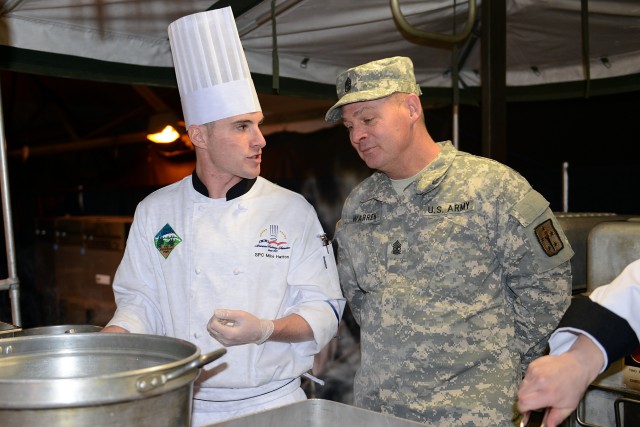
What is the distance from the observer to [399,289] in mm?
2096

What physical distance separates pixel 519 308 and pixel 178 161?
4.78 metres

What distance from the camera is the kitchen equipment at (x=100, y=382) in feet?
3.13

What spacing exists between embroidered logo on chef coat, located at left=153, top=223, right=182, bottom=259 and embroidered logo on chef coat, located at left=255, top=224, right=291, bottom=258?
0.23 metres

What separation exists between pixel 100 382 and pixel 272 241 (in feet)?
3.30

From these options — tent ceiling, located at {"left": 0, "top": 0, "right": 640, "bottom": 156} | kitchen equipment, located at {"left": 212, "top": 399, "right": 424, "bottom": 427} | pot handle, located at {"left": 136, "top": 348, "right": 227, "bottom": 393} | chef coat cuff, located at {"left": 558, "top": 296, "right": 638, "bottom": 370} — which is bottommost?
kitchen equipment, located at {"left": 212, "top": 399, "right": 424, "bottom": 427}

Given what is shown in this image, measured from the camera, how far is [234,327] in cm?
152

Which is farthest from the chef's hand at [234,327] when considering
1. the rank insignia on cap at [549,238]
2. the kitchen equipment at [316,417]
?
the rank insignia on cap at [549,238]

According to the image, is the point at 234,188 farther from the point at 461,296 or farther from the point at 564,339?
the point at 564,339

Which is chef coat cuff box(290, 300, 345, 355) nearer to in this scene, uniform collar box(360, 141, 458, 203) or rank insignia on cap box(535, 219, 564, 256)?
uniform collar box(360, 141, 458, 203)

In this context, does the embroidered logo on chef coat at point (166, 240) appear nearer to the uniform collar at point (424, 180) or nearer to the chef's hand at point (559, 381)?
the uniform collar at point (424, 180)

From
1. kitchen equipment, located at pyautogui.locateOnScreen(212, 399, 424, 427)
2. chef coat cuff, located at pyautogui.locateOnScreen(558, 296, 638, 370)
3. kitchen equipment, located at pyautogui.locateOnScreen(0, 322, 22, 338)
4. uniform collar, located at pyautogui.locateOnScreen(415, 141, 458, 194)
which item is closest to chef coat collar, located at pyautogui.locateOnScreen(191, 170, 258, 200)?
uniform collar, located at pyautogui.locateOnScreen(415, 141, 458, 194)

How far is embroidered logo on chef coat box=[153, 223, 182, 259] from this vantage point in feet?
6.51

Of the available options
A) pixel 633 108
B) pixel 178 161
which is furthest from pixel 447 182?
pixel 178 161

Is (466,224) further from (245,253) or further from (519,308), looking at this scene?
(245,253)
